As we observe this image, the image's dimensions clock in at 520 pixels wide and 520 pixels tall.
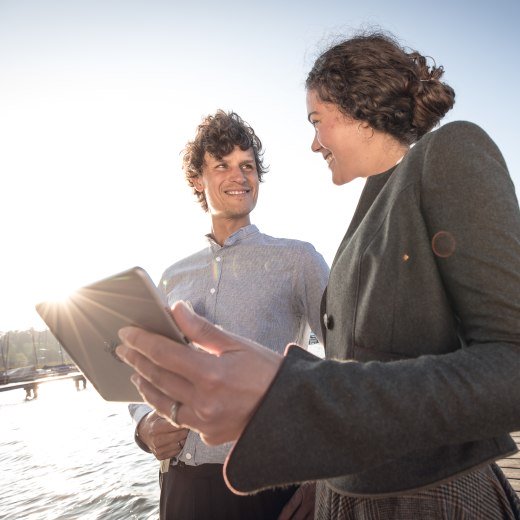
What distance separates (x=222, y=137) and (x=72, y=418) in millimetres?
29550

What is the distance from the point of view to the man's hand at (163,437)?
2.44 metres

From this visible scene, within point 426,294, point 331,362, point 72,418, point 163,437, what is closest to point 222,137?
point 163,437

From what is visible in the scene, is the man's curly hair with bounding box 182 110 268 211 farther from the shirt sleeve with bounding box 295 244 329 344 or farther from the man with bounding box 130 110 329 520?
the shirt sleeve with bounding box 295 244 329 344

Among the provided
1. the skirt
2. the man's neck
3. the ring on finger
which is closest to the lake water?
the man's neck

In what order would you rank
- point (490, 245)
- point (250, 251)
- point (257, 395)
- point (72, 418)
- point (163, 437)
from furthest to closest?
1. point (72, 418)
2. point (250, 251)
3. point (163, 437)
4. point (490, 245)
5. point (257, 395)

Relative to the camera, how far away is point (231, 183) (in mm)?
3566

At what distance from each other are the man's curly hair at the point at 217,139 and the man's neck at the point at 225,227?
684 mm

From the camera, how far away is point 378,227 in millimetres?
1248

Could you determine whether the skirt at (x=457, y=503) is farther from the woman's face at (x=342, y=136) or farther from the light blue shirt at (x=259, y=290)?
the light blue shirt at (x=259, y=290)

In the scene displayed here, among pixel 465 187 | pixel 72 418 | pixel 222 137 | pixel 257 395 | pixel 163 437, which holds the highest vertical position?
pixel 222 137

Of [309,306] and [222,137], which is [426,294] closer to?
[309,306]

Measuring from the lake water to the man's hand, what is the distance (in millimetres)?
8735

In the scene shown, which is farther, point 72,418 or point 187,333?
point 72,418

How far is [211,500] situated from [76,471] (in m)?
15.9
